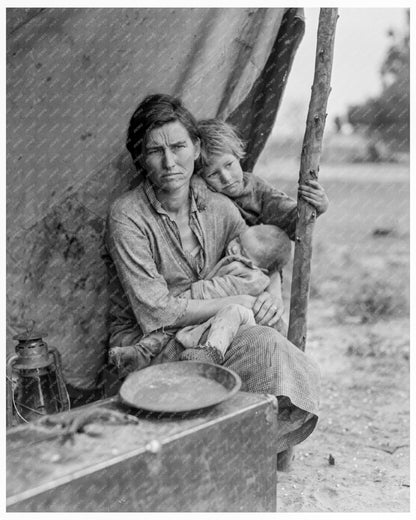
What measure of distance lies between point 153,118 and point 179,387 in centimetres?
131

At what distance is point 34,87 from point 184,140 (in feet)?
2.73

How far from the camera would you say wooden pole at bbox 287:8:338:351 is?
2.94m

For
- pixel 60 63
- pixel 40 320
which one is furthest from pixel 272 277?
pixel 60 63

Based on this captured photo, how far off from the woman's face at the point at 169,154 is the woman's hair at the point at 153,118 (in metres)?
0.03

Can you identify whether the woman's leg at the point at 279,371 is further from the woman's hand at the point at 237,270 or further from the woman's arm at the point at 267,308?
the woman's hand at the point at 237,270

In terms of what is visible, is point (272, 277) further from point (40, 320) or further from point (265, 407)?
point (40, 320)

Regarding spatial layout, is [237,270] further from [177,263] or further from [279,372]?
[279,372]

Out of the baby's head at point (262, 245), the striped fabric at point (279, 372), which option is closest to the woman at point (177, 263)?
the striped fabric at point (279, 372)

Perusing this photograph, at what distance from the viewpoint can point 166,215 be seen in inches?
116

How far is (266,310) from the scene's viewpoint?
2.90 meters

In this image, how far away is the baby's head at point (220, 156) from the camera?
119 inches

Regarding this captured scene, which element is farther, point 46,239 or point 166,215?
point 46,239
